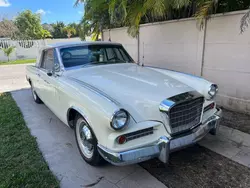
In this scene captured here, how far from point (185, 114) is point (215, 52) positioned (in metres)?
2.67

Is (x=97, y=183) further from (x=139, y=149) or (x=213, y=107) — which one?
(x=213, y=107)

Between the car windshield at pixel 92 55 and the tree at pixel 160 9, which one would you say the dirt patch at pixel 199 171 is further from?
the tree at pixel 160 9

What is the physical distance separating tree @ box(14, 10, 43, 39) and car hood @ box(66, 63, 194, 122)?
81.6ft

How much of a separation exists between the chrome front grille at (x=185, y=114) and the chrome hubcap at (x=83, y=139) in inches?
42.4

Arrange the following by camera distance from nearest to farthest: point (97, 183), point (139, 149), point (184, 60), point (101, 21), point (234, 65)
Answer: point (139, 149)
point (97, 183)
point (234, 65)
point (184, 60)
point (101, 21)

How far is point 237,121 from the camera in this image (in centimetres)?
377

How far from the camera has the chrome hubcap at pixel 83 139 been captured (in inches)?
101

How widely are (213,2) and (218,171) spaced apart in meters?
3.25

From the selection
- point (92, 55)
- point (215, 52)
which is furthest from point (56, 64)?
point (215, 52)

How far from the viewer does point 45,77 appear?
12.5ft

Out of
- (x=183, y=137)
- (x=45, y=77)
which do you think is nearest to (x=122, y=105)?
(x=183, y=137)

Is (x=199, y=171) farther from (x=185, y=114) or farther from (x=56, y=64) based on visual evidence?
(x=56, y=64)

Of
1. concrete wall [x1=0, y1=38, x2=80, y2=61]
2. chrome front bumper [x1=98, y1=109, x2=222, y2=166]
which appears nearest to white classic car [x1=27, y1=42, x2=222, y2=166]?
chrome front bumper [x1=98, y1=109, x2=222, y2=166]

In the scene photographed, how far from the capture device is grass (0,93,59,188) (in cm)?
231
